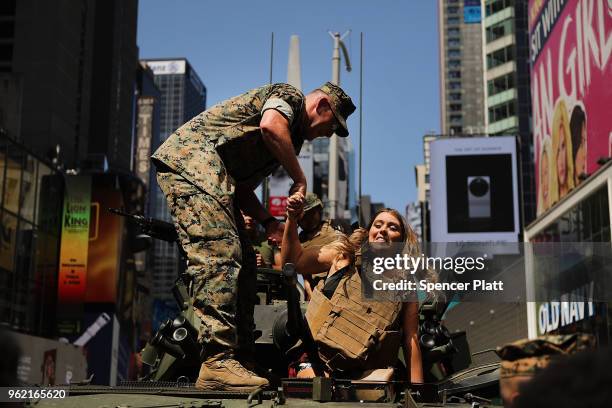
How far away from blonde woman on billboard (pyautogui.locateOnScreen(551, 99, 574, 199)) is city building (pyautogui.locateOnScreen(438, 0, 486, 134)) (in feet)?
403

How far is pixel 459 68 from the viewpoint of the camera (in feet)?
537

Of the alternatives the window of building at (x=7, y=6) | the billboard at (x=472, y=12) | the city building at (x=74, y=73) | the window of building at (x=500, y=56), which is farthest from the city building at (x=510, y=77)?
the billboard at (x=472, y=12)

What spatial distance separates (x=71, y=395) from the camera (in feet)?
14.3

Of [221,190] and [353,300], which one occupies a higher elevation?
[221,190]

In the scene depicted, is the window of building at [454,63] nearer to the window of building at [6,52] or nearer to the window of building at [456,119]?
the window of building at [456,119]

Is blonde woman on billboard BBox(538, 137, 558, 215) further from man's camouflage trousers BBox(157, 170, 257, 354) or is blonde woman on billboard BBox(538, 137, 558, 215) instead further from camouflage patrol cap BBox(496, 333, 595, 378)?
camouflage patrol cap BBox(496, 333, 595, 378)

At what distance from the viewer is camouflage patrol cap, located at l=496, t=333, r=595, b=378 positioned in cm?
263

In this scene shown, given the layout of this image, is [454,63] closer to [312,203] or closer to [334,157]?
[334,157]

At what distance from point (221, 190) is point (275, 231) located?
0.51 m

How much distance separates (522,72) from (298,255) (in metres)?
86.4

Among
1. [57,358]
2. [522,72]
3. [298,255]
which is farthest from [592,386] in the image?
[522,72]

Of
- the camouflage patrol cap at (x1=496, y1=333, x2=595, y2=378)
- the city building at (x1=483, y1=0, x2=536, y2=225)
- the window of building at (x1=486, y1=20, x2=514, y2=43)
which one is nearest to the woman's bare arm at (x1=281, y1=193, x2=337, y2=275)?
the camouflage patrol cap at (x1=496, y1=333, x2=595, y2=378)

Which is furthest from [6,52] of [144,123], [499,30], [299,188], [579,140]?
[144,123]

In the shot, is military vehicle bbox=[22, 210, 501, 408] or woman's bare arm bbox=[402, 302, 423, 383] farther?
woman's bare arm bbox=[402, 302, 423, 383]
